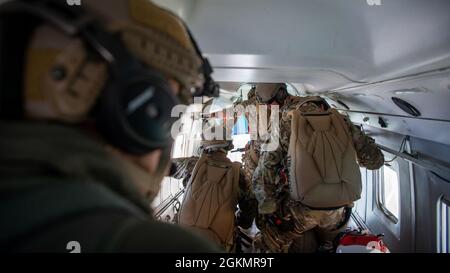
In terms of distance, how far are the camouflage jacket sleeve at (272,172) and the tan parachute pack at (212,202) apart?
7.2 inches

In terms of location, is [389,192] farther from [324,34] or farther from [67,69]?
[67,69]

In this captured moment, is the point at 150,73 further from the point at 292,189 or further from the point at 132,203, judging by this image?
the point at 292,189

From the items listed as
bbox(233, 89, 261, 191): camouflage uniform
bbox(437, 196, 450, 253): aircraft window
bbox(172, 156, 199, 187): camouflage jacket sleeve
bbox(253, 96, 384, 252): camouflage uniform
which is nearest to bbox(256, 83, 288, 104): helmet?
bbox(233, 89, 261, 191): camouflage uniform

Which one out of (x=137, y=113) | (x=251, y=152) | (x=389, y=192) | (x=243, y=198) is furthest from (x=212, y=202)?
(x=389, y=192)

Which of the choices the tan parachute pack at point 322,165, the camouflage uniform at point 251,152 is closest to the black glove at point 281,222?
the tan parachute pack at point 322,165

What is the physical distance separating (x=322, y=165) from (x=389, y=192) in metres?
1.32

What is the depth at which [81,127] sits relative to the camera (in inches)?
13.2

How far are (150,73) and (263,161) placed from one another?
135 cm

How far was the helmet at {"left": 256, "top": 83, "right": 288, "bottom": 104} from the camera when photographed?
77.4 inches

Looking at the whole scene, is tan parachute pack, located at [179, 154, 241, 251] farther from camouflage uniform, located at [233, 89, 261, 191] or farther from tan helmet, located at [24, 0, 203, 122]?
tan helmet, located at [24, 0, 203, 122]

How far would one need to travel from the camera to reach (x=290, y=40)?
1012 millimetres

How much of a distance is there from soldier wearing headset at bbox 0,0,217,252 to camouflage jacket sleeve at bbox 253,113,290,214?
1195 mm

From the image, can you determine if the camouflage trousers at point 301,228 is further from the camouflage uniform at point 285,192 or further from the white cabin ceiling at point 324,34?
the white cabin ceiling at point 324,34

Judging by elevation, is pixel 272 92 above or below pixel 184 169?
above
